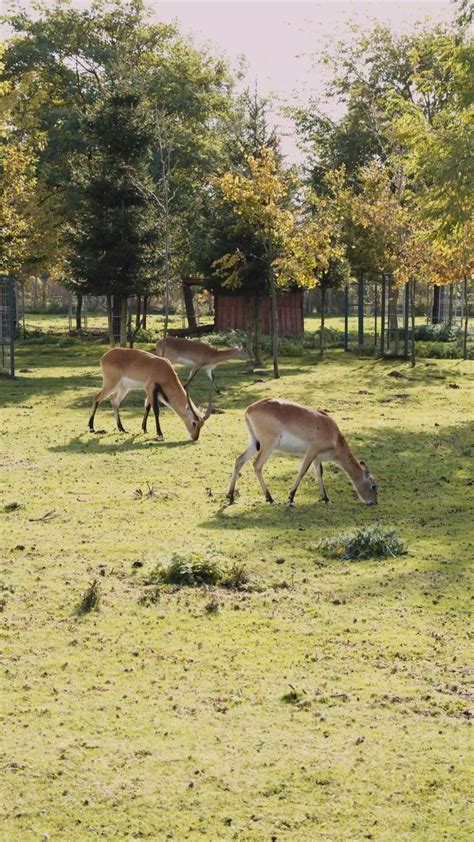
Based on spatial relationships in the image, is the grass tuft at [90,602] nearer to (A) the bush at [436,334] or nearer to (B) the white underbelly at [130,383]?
(B) the white underbelly at [130,383]

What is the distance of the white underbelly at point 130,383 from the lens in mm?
20688

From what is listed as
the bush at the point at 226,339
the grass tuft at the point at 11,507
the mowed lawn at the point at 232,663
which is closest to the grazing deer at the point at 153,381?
the mowed lawn at the point at 232,663

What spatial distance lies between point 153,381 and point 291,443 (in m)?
6.73

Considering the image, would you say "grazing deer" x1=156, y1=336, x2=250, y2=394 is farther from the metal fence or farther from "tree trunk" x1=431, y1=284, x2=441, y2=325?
"tree trunk" x1=431, y1=284, x2=441, y2=325

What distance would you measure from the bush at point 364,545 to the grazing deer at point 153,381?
320 inches

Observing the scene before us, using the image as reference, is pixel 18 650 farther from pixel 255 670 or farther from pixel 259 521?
pixel 259 521

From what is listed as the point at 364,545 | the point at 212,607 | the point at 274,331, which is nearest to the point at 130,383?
the point at 364,545

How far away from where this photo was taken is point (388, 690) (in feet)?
25.6

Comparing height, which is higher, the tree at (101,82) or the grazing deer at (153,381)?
the tree at (101,82)

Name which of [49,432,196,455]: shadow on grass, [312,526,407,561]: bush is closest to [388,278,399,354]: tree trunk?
[49,432,196,455]: shadow on grass

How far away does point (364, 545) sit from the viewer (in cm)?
1170

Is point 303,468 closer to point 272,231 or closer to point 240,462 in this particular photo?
point 240,462

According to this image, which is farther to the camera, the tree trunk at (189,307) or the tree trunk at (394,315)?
the tree trunk at (189,307)

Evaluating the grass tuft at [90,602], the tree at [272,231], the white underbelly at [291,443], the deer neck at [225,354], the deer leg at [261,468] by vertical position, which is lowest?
the grass tuft at [90,602]
